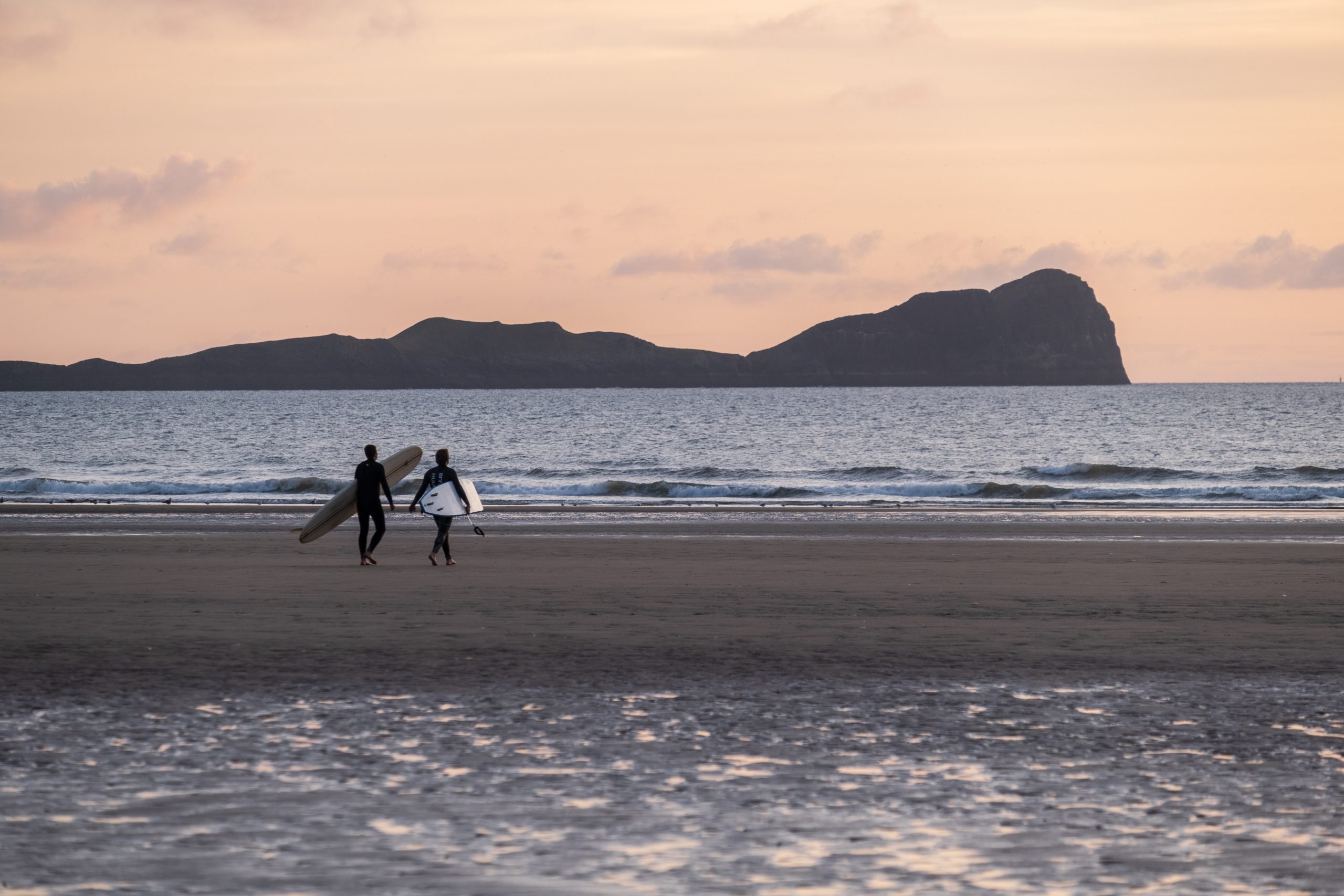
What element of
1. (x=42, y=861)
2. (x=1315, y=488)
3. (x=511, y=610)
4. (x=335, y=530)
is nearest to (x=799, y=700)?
(x=42, y=861)

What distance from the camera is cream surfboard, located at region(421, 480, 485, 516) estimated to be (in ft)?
65.9

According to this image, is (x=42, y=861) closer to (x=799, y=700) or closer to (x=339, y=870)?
(x=339, y=870)

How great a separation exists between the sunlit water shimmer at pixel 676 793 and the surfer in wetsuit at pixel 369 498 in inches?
425

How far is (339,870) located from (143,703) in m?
4.19

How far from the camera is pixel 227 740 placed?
26.2 ft

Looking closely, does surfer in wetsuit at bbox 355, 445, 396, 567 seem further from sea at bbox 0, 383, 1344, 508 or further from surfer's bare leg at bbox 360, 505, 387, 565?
sea at bbox 0, 383, 1344, 508

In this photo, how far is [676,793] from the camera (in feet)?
22.2

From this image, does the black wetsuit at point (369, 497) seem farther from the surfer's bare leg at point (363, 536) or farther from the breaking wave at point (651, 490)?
the breaking wave at point (651, 490)

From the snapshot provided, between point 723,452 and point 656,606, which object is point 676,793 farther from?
point 723,452

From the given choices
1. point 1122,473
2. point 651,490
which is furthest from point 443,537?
point 1122,473

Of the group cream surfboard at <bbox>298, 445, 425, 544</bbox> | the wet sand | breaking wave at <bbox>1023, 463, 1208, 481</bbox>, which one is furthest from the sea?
the wet sand

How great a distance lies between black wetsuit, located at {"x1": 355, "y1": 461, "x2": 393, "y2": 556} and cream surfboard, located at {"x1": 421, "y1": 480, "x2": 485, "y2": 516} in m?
0.53

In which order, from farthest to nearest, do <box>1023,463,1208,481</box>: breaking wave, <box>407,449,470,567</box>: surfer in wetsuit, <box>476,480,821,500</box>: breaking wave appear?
<box>1023,463,1208,481</box>: breaking wave
<box>476,480,821,500</box>: breaking wave
<box>407,449,470,567</box>: surfer in wetsuit

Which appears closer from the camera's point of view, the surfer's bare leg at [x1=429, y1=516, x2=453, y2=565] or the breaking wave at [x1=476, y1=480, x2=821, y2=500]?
the surfer's bare leg at [x1=429, y1=516, x2=453, y2=565]
